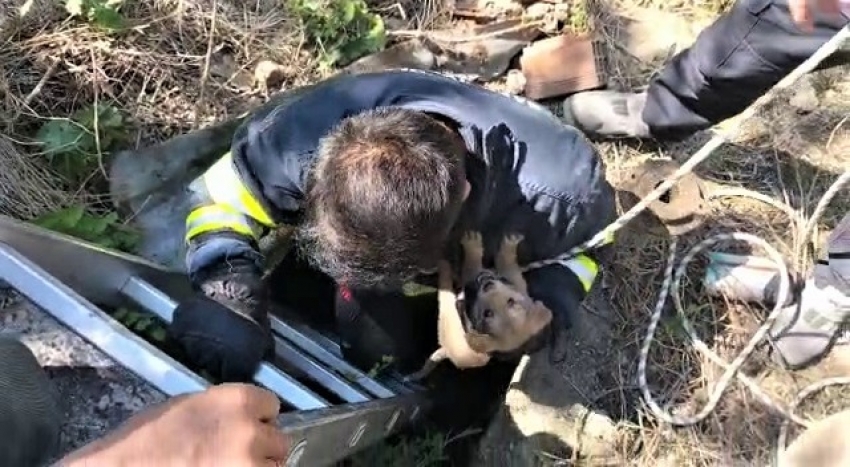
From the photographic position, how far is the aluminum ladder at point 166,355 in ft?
5.15

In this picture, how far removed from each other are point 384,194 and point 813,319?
1.51 metres

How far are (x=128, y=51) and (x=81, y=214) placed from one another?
1.58 feet

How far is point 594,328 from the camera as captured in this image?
270cm

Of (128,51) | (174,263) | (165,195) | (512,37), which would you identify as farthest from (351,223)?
(512,37)

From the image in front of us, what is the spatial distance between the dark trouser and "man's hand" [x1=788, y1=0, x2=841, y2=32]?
0.03 metres

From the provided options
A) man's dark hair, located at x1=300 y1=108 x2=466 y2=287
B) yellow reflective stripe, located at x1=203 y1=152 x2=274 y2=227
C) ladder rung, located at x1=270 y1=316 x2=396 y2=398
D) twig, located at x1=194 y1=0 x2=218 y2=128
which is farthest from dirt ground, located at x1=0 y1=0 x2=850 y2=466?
man's dark hair, located at x1=300 y1=108 x2=466 y2=287

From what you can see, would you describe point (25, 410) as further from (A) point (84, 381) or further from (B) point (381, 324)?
(B) point (381, 324)

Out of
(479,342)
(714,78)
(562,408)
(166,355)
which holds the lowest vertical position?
(562,408)

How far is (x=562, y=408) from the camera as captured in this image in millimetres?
2637

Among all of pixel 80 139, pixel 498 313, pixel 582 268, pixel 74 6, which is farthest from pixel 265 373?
pixel 74 6

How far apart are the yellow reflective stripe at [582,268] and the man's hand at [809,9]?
659 mm

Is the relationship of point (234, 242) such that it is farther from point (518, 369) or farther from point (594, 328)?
point (594, 328)

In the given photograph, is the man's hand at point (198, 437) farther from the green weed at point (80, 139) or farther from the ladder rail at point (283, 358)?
the green weed at point (80, 139)

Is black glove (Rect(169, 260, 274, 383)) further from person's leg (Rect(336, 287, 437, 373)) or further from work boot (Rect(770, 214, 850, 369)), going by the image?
work boot (Rect(770, 214, 850, 369))
